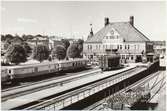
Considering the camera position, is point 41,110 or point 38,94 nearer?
point 41,110

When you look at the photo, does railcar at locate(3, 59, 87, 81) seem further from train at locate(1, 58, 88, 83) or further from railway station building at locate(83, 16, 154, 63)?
railway station building at locate(83, 16, 154, 63)

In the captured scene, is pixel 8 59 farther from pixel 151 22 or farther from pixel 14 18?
pixel 151 22

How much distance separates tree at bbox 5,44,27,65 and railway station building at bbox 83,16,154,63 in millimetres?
5663

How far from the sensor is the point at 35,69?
37.0 ft

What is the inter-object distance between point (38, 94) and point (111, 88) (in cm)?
245

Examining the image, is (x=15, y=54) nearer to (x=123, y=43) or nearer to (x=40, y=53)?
(x=40, y=53)

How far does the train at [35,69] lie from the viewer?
9.63m

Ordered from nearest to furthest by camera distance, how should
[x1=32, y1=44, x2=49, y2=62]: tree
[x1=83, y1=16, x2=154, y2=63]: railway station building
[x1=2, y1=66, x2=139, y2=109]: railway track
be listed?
1. [x1=2, y1=66, x2=139, y2=109]: railway track
2. [x1=83, y1=16, x2=154, y2=63]: railway station building
3. [x1=32, y1=44, x2=49, y2=62]: tree

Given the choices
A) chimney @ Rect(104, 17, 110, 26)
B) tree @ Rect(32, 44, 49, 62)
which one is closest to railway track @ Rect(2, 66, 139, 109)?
chimney @ Rect(104, 17, 110, 26)

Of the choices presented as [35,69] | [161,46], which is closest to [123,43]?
[161,46]

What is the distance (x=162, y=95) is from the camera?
27.6ft

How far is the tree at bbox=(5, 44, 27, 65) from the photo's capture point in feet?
45.5

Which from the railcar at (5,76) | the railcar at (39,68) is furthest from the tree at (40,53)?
the railcar at (5,76)

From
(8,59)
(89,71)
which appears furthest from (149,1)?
(8,59)
